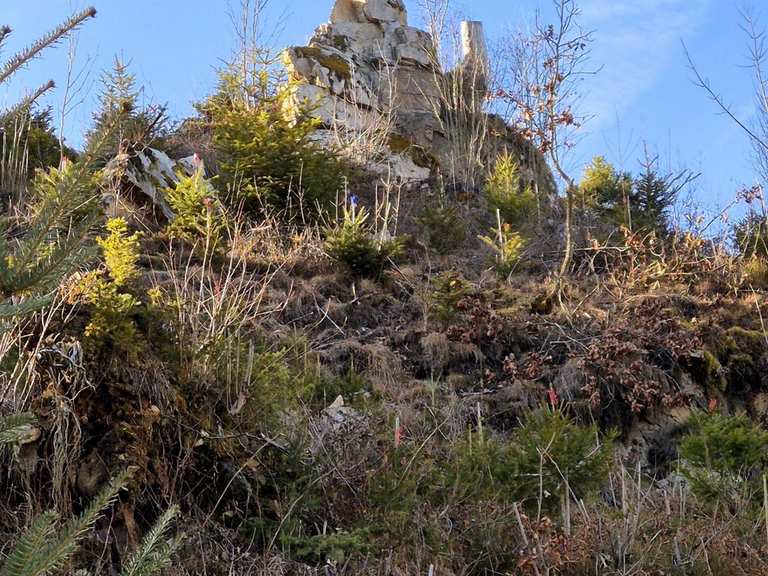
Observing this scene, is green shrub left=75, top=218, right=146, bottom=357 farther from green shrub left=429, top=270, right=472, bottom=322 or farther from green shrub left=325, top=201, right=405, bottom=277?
green shrub left=325, top=201, right=405, bottom=277

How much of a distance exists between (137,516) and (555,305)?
4926mm

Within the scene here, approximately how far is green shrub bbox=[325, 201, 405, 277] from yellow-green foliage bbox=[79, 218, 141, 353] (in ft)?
13.7

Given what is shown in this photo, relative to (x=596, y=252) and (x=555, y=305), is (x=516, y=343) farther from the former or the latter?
(x=596, y=252)

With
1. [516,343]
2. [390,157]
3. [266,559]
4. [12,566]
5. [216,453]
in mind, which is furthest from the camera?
[390,157]

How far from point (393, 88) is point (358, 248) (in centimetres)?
707

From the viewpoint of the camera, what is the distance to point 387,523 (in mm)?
3154

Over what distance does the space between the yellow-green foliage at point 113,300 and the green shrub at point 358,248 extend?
4.16 meters

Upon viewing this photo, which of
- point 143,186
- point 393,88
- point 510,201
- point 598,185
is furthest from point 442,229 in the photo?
point 393,88

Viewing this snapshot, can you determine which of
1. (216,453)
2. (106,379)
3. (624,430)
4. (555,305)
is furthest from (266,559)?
(555,305)

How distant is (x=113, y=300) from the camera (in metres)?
3.16

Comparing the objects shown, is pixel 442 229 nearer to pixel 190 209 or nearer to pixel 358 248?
pixel 358 248

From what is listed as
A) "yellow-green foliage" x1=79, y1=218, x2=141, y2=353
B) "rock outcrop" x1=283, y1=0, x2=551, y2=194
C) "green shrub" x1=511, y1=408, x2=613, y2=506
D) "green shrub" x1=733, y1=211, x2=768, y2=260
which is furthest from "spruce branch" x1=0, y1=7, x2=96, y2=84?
"rock outcrop" x1=283, y1=0, x2=551, y2=194

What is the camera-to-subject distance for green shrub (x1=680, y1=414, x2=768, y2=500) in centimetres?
395

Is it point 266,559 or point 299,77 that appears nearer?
point 266,559
